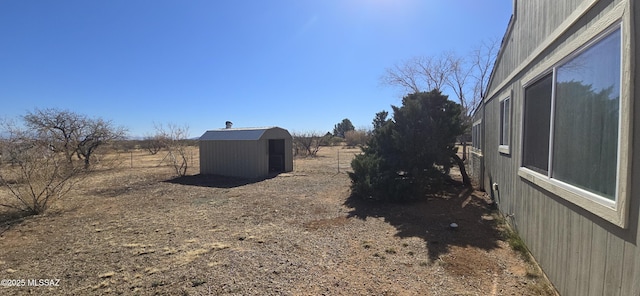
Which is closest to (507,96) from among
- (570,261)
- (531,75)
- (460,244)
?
(531,75)

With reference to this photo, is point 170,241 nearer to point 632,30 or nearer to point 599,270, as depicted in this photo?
point 599,270

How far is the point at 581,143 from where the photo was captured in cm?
224

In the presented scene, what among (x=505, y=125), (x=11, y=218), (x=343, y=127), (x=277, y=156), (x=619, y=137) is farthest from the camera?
(x=343, y=127)

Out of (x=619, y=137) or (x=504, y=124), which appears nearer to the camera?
(x=619, y=137)

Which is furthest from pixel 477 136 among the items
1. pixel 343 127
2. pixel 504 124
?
pixel 343 127

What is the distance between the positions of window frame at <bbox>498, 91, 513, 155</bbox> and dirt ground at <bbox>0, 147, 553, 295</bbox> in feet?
4.30

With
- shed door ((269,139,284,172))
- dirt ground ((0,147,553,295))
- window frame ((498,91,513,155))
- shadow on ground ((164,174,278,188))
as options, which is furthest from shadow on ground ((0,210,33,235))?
window frame ((498,91,513,155))

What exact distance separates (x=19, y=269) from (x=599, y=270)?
589 cm

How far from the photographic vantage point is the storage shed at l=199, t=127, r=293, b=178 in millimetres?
12172

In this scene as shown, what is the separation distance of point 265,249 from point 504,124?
463 cm

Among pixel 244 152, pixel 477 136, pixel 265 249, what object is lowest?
pixel 265 249

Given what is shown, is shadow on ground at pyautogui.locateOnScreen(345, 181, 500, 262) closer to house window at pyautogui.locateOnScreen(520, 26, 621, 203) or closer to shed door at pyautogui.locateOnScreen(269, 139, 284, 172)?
house window at pyautogui.locateOnScreen(520, 26, 621, 203)

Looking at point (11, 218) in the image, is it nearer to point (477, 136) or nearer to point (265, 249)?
point (265, 249)

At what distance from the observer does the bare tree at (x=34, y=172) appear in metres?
6.41
